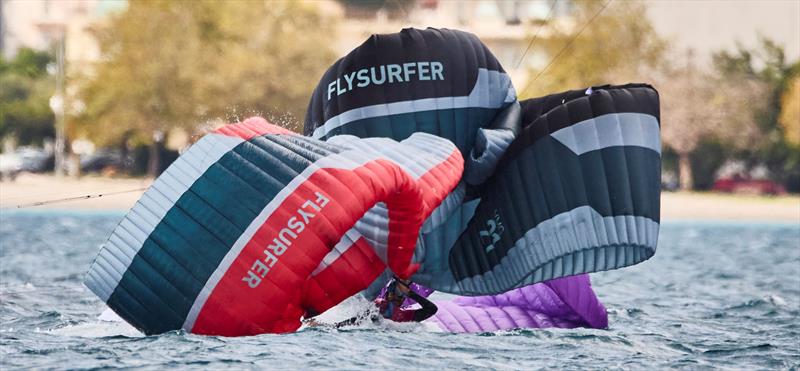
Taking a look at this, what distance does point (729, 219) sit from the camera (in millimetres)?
44594

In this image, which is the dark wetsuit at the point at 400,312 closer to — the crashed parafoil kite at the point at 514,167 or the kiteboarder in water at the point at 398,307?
the kiteboarder in water at the point at 398,307

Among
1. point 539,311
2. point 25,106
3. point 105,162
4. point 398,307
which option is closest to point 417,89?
point 398,307

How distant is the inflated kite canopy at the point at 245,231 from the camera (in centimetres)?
1003

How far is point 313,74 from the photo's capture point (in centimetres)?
4438

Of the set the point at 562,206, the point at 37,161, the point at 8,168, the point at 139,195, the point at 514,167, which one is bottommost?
the point at 562,206

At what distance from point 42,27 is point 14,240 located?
54.3 metres

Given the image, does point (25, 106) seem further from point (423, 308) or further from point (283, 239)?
point (283, 239)

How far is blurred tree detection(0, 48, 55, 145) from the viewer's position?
54000 millimetres

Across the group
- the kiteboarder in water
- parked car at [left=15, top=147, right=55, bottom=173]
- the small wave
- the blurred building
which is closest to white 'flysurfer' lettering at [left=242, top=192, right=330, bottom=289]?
the small wave

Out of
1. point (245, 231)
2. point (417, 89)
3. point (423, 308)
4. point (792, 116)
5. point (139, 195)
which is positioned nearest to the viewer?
point (245, 231)

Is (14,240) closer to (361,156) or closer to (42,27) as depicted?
(361,156)

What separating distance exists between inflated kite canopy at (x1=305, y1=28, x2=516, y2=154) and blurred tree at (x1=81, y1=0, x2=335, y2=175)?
30699 millimetres

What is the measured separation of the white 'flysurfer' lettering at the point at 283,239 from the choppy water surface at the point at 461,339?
43 cm

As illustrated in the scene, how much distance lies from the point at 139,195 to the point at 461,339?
33.9 metres
